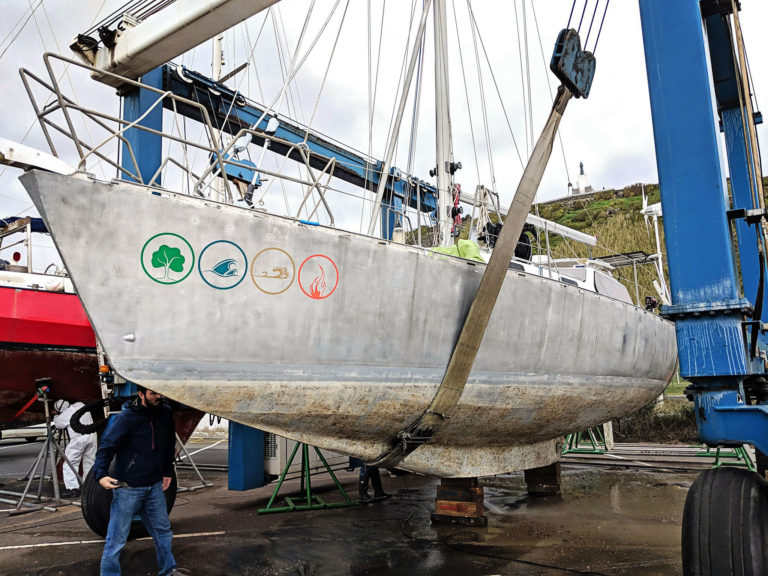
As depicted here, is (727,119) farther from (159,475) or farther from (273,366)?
(159,475)

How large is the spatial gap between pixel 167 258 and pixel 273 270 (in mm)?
643

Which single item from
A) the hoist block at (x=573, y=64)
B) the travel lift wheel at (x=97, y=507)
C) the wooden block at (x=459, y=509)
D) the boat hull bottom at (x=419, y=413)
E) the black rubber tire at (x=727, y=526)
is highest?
the hoist block at (x=573, y=64)

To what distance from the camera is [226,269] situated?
342 cm

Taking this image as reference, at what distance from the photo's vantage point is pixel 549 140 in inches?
153

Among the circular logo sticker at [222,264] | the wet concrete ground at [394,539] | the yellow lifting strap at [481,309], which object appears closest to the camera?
the circular logo sticker at [222,264]

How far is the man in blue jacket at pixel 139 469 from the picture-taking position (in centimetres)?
367

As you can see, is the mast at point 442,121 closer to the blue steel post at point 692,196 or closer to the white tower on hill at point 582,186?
the blue steel post at point 692,196

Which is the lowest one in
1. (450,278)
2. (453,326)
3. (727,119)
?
(453,326)

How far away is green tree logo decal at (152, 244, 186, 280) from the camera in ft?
10.7

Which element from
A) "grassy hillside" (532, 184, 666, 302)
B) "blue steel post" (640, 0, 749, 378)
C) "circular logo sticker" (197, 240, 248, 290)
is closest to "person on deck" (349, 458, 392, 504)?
"circular logo sticker" (197, 240, 248, 290)

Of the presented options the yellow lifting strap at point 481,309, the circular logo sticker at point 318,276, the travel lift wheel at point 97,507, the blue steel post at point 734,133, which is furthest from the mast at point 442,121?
the travel lift wheel at point 97,507

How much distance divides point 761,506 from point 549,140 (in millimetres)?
2542

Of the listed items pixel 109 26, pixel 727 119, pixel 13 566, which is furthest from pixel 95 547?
pixel 727 119

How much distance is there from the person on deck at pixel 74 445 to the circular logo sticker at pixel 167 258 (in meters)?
4.51
